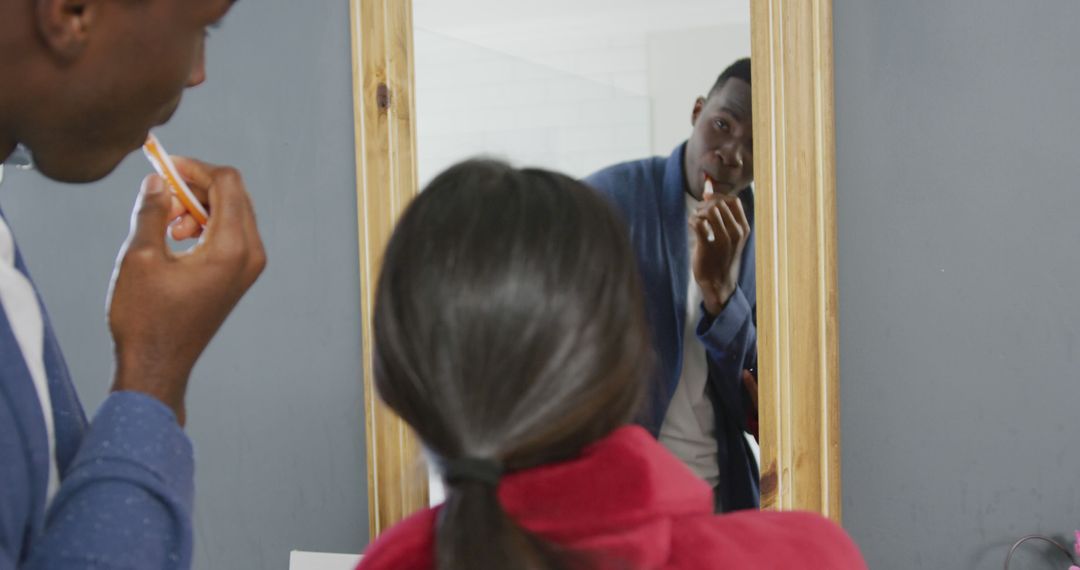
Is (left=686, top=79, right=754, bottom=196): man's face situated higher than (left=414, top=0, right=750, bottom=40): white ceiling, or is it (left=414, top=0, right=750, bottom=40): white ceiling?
(left=414, top=0, right=750, bottom=40): white ceiling

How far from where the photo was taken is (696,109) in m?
1.16

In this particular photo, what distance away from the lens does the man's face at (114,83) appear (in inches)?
18.4

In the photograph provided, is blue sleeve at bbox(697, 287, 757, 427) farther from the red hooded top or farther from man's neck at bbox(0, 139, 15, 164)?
man's neck at bbox(0, 139, 15, 164)

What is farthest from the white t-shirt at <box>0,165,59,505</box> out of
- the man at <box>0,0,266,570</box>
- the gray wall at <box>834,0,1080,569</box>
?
the gray wall at <box>834,0,1080,569</box>

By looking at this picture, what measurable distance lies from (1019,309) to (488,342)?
845 millimetres

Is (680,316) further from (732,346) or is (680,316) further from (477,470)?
(477,470)

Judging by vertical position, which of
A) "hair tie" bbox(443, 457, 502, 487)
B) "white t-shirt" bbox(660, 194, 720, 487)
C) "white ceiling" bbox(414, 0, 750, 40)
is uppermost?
"white ceiling" bbox(414, 0, 750, 40)

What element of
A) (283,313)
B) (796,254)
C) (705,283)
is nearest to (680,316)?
(705,283)

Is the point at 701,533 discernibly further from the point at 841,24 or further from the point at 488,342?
the point at 841,24

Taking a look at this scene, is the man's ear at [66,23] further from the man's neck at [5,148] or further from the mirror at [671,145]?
the mirror at [671,145]

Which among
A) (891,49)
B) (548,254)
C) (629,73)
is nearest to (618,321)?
(548,254)

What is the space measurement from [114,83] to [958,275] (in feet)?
3.23

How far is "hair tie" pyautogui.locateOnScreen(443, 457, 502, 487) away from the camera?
0.53 meters

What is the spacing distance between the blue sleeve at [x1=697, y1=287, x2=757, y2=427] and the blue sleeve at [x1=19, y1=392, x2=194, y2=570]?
762mm
